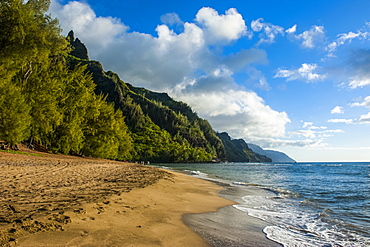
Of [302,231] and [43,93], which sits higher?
[43,93]

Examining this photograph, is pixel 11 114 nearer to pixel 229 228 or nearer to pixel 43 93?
pixel 43 93

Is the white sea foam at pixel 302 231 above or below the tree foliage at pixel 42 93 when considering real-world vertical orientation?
below

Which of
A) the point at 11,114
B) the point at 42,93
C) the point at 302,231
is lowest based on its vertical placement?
the point at 302,231

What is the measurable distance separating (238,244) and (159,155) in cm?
16318

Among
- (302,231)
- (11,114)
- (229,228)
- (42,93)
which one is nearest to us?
(229,228)

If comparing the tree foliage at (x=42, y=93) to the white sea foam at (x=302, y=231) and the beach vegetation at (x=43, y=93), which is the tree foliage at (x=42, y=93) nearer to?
the beach vegetation at (x=43, y=93)

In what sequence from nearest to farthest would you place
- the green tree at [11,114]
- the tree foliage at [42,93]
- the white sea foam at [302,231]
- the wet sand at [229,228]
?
the wet sand at [229,228], the white sea foam at [302,231], the tree foliage at [42,93], the green tree at [11,114]

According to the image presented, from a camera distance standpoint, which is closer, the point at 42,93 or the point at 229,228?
the point at 229,228

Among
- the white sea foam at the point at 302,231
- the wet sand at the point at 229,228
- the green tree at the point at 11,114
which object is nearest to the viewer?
the wet sand at the point at 229,228

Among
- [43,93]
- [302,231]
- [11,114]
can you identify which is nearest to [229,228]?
[302,231]

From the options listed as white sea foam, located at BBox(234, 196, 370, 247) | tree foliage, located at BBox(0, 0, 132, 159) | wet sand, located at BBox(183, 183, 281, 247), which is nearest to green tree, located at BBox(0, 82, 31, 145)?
tree foliage, located at BBox(0, 0, 132, 159)

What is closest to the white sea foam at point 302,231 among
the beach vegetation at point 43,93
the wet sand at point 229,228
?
the wet sand at point 229,228

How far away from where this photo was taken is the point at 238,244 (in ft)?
21.7

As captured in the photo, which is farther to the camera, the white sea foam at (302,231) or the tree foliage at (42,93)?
the tree foliage at (42,93)
